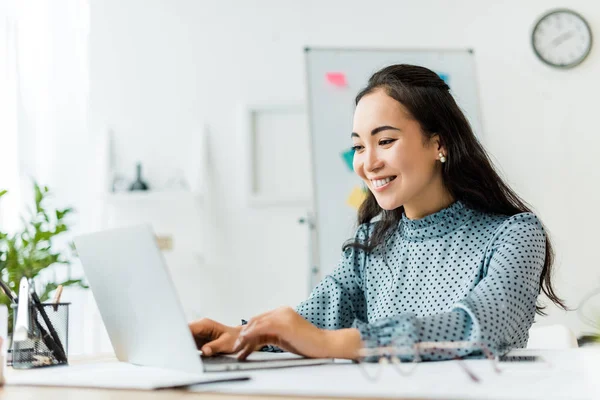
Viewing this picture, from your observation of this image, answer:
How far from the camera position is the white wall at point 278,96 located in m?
3.19

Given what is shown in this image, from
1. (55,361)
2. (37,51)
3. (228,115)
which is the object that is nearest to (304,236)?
(228,115)

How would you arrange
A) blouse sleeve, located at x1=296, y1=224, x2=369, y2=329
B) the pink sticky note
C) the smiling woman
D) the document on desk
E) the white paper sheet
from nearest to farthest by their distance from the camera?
the white paper sheet < the document on desk < the smiling woman < blouse sleeve, located at x1=296, y1=224, x2=369, y2=329 < the pink sticky note

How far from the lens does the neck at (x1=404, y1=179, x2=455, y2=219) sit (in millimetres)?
1450

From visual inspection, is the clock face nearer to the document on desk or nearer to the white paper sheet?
the white paper sheet

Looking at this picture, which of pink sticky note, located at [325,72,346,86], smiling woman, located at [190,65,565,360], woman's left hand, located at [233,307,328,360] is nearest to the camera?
woman's left hand, located at [233,307,328,360]

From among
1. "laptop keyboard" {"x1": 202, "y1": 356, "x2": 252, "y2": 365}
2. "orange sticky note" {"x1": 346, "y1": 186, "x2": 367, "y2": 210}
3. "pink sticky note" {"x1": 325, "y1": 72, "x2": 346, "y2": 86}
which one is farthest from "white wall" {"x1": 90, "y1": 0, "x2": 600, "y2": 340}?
"laptop keyboard" {"x1": 202, "y1": 356, "x2": 252, "y2": 365}

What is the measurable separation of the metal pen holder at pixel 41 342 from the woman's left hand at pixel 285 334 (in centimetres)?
37

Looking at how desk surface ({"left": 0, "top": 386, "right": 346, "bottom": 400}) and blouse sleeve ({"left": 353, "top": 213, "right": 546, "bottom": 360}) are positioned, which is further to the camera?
blouse sleeve ({"left": 353, "top": 213, "right": 546, "bottom": 360})

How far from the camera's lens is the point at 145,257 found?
90 centimetres

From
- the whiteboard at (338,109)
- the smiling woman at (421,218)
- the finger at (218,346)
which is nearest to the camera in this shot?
the finger at (218,346)

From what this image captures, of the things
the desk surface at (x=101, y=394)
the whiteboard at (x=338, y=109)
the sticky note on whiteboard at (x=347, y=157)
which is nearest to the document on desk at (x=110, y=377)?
the desk surface at (x=101, y=394)

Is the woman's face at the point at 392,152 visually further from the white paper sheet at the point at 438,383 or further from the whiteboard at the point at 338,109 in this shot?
the whiteboard at the point at 338,109

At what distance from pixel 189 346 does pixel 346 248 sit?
746 mm

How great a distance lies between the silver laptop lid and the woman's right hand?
109 mm
